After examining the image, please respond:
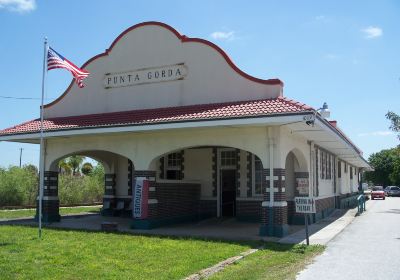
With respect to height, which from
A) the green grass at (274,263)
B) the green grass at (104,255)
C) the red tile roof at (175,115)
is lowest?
the green grass at (274,263)

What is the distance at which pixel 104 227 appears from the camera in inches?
650

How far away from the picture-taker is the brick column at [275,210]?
1498 cm

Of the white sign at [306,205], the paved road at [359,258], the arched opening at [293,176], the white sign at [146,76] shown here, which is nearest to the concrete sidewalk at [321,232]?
the paved road at [359,258]

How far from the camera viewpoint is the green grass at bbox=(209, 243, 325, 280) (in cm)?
929

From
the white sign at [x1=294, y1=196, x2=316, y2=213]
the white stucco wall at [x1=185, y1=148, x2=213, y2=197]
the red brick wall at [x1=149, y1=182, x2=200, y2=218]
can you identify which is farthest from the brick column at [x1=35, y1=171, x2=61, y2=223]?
the white sign at [x1=294, y1=196, x2=316, y2=213]

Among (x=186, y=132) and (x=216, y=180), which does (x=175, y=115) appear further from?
(x=216, y=180)

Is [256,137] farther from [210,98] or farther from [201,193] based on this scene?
[201,193]

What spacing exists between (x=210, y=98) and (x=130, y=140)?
136 inches

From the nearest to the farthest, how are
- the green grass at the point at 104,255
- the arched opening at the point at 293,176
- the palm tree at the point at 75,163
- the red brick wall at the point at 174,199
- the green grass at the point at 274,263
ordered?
the green grass at the point at 104,255, the green grass at the point at 274,263, the red brick wall at the point at 174,199, the arched opening at the point at 293,176, the palm tree at the point at 75,163

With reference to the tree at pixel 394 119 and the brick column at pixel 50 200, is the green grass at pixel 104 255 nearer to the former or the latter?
the brick column at pixel 50 200

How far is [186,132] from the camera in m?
16.8

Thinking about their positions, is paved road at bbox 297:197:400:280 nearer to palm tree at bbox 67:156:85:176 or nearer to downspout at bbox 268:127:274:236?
downspout at bbox 268:127:274:236

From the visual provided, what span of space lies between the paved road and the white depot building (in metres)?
1.99

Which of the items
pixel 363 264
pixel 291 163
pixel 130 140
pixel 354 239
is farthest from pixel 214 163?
pixel 363 264
